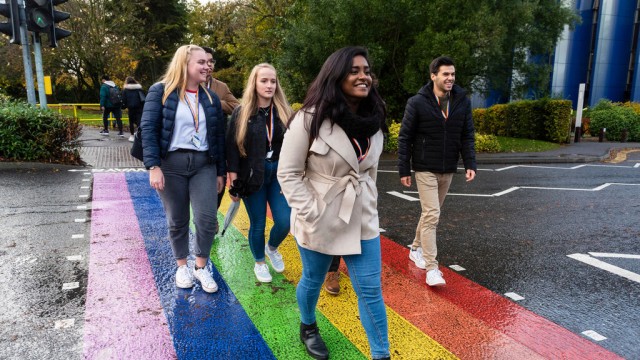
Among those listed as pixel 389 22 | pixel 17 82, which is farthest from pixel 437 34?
pixel 17 82

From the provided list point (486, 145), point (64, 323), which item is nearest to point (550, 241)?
point (64, 323)

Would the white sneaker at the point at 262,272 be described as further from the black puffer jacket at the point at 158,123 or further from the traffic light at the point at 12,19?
the traffic light at the point at 12,19

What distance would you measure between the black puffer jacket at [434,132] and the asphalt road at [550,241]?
116cm

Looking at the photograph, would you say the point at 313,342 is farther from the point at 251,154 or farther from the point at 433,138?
the point at 433,138

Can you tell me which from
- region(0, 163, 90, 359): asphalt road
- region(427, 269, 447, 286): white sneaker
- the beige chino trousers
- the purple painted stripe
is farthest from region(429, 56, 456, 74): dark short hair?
region(0, 163, 90, 359): asphalt road

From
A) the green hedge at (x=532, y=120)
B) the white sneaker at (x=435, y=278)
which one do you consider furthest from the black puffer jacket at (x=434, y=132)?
the green hedge at (x=532, y=120)

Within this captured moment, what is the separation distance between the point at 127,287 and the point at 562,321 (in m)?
3.39

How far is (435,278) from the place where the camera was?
4.00 meters

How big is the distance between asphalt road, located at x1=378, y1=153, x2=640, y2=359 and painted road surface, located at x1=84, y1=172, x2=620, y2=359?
31 centimetres

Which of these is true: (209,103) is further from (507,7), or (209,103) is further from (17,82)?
(17,82)

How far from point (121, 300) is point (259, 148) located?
1.58 metres

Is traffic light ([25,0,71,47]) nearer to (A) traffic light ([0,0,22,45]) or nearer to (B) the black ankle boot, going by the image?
(A) traffic light ([0,0,22,45])

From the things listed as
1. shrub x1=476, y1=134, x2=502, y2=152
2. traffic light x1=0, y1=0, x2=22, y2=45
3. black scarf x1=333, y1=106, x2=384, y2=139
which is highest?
traffic light x1=0, y1=0, x2=22, y2=45

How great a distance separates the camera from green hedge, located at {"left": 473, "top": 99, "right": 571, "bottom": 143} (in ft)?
62.1
